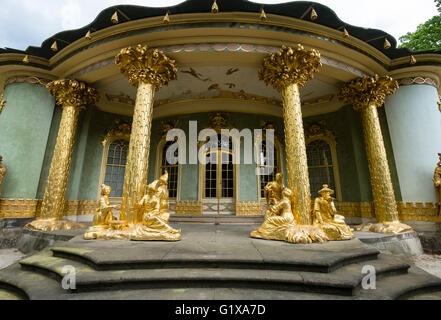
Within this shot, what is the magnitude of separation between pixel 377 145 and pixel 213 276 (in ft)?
20.1

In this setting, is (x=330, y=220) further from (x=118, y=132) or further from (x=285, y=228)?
(x=118, y=132)

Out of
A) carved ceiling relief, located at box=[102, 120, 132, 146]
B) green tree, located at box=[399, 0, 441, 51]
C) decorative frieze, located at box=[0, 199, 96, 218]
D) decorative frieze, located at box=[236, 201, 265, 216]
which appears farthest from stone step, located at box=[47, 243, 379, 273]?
green tree, located at box=[399, 0, 441, 51]

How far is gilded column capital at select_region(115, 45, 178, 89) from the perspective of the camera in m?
4.90

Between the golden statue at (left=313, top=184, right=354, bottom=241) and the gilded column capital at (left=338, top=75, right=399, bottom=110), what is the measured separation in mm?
3854

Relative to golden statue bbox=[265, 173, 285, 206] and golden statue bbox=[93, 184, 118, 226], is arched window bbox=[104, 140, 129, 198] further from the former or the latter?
golden statue bbox=[265, 173, 285, 206]

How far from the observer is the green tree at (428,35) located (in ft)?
26.8

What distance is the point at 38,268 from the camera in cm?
259

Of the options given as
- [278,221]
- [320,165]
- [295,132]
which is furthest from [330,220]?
[320,165]

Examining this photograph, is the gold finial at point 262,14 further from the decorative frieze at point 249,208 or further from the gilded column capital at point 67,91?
the decorative frieze at point 249,208

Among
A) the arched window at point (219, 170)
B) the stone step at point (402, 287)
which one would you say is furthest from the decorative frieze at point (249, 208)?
the stone step at point (402, 287)

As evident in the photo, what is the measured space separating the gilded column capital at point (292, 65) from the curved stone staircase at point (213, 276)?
407 cm

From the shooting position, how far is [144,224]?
387cm
